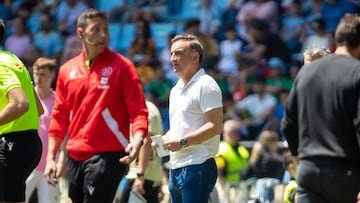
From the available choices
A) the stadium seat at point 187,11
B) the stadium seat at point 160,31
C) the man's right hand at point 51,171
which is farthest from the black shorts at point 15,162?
the stadium seat at point 187,11

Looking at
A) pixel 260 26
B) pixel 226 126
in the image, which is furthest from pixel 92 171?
pixel 260 26

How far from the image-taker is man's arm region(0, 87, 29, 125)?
26.0 ft

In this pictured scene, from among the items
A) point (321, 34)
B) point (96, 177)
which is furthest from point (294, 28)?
point (96, 177)

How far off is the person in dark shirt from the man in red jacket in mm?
2137

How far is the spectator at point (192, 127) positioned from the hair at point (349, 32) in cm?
180

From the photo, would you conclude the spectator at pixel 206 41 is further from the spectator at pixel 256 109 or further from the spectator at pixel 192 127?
the spectator at pixel 192 127

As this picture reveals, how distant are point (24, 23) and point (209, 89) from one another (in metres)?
13.5

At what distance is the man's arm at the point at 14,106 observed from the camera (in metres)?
7.91

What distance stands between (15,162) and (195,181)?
146cm

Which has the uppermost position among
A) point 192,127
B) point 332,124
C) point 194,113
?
point 332,124

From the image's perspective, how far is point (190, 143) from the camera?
830cm

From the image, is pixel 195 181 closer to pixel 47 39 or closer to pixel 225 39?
pixel 225 39

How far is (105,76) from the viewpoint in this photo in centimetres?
890

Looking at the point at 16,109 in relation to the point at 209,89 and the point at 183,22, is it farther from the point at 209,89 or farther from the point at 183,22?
the point at 183,22
